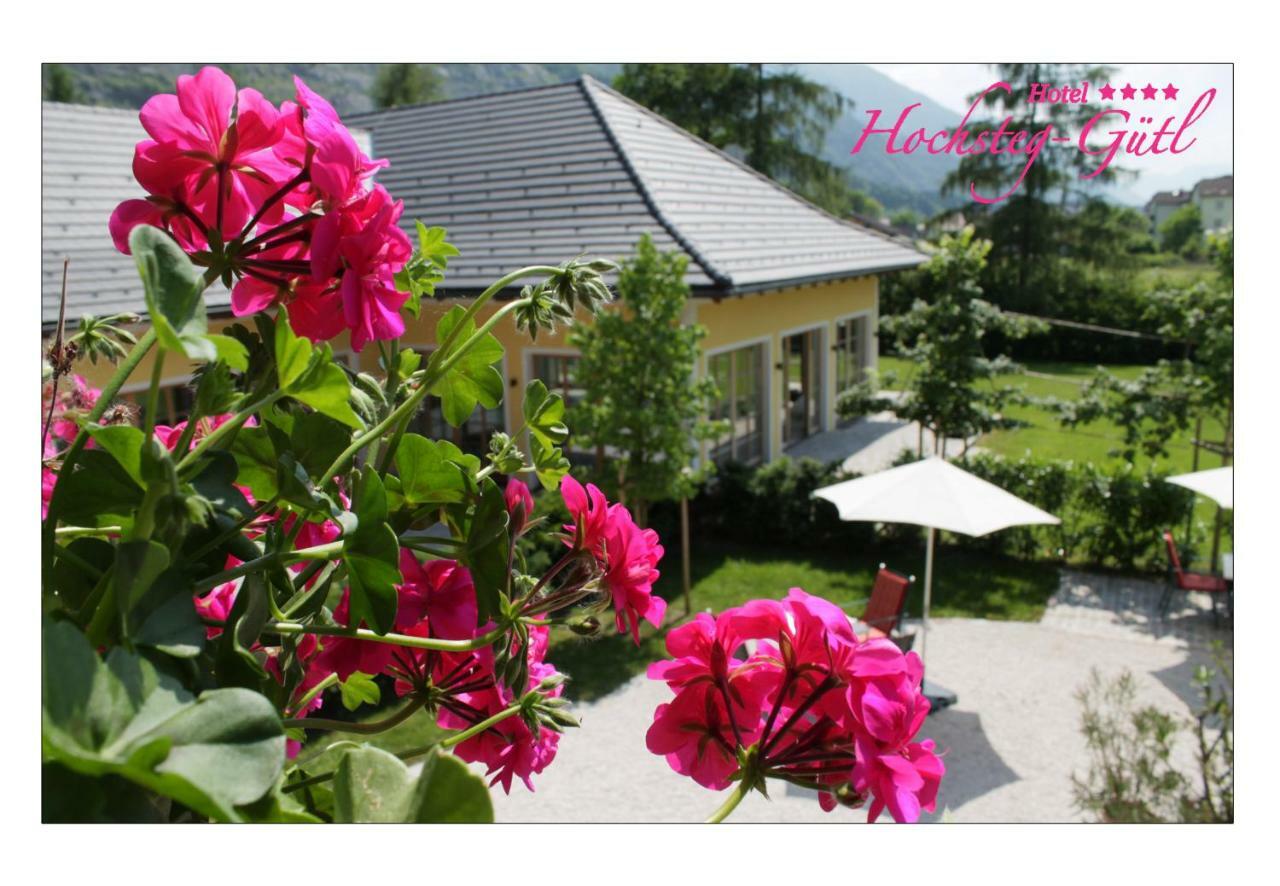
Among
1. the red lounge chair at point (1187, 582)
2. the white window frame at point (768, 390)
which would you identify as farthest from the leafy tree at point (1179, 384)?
the white window frame at point (768, 390)

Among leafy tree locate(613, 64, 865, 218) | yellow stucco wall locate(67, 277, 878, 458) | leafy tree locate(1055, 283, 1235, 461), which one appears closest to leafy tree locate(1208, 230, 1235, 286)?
leafy tree locate(1055, 283, 1235, 461)

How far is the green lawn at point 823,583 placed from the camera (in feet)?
20.9

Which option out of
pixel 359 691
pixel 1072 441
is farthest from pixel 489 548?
pixel 1072 441


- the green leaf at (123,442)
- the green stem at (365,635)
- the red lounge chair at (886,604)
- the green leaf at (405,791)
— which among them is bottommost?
the red lounge chair at (886,604)

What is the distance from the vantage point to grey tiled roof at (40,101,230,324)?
6316mm

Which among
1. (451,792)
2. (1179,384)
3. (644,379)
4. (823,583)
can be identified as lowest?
(823,583)

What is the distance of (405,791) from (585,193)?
9.68m

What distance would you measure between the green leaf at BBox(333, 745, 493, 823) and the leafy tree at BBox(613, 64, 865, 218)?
21.6 meters

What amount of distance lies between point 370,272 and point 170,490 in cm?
18

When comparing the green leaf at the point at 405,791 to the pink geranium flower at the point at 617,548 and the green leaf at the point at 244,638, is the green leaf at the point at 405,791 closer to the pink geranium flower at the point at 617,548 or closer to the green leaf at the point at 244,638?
the green leaf at the point at 244,638

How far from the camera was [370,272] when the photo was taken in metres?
0.54

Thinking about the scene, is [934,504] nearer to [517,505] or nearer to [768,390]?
[768,390]

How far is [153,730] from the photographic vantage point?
1.16ft

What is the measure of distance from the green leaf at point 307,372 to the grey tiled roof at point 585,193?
25.3 feet
